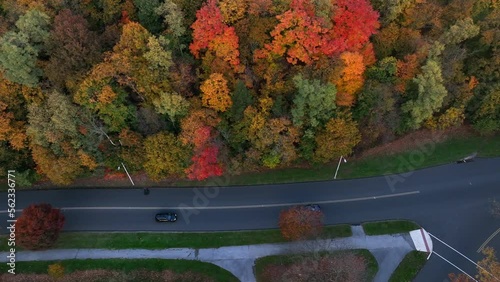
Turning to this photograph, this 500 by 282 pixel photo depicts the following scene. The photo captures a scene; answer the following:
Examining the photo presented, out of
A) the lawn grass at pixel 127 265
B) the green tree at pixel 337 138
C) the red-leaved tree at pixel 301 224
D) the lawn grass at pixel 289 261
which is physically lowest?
the lawn grass at pixel 127 265

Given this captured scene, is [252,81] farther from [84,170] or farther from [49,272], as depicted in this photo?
[49,272]

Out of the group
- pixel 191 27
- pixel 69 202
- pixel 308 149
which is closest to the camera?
pixel 191 27

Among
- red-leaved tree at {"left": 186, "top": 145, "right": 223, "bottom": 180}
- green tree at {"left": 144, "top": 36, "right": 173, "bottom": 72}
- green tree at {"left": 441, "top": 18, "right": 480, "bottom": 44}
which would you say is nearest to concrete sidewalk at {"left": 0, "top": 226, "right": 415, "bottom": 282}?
red-leaved tree at {"left": 186, "top": 145, "right": 223, "bottom": 180}

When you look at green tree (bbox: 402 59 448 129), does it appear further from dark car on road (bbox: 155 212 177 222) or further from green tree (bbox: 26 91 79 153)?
green tree (bbox: 26 91 79 153)

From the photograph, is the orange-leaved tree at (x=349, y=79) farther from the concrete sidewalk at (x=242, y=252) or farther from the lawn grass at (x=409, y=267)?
the lawn grass at (x=409, y=267)

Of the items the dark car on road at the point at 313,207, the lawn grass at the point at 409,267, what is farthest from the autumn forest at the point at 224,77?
the lawn grass at the point at 409,267

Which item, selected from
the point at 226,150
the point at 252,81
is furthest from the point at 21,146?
the point at 252,81

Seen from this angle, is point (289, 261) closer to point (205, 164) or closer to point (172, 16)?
point (205, 164)
